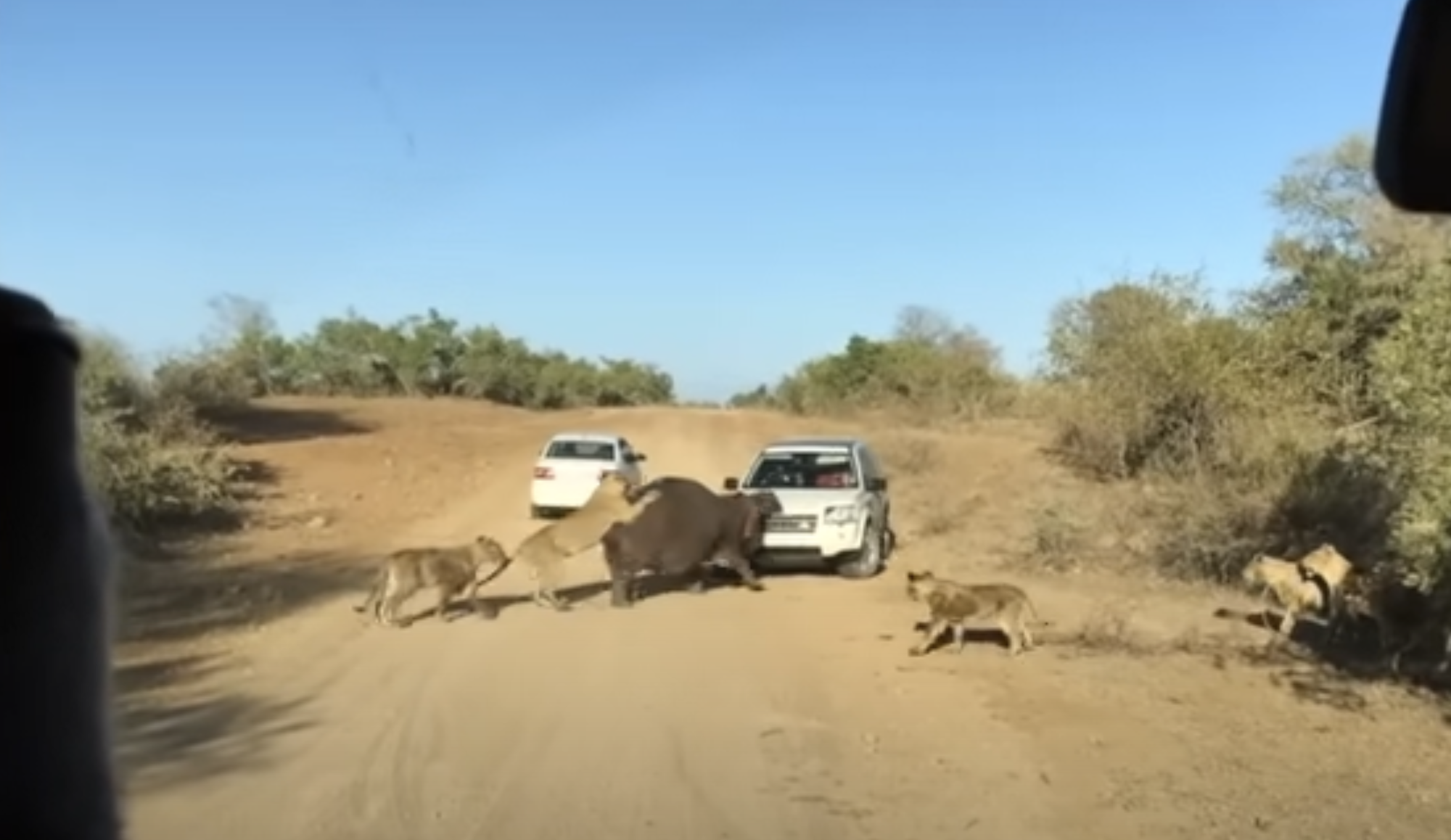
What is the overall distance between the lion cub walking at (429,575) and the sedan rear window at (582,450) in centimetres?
1317

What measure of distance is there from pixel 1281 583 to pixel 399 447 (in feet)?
106

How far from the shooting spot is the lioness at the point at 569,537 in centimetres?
1980

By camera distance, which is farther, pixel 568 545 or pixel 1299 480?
pixel 1299 480

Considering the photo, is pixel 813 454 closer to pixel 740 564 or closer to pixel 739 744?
pixel 740 564

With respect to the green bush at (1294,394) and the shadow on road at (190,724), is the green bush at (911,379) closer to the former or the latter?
the green bush at (1294,394)

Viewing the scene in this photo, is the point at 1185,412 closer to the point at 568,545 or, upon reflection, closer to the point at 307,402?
the point at 568,545

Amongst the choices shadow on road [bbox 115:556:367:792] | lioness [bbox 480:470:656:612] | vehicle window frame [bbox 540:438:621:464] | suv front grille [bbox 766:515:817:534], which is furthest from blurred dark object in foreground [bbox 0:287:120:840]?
vehicle window frame [bbox 540:438:621:464]

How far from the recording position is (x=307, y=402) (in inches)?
2502

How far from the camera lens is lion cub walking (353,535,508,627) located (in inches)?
704

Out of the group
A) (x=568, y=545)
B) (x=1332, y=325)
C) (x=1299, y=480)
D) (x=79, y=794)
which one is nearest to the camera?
(x=79, y=794)

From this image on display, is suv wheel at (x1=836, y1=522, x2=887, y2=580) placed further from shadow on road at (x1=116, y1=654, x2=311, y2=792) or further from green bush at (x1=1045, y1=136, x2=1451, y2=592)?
shadow on road at (x1=116, y1=654, x2=311, y2=792)

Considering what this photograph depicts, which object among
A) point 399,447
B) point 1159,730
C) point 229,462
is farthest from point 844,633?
point 399,447

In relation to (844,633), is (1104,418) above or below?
above

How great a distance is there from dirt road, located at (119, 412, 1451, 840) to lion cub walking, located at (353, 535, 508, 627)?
0.34 m
